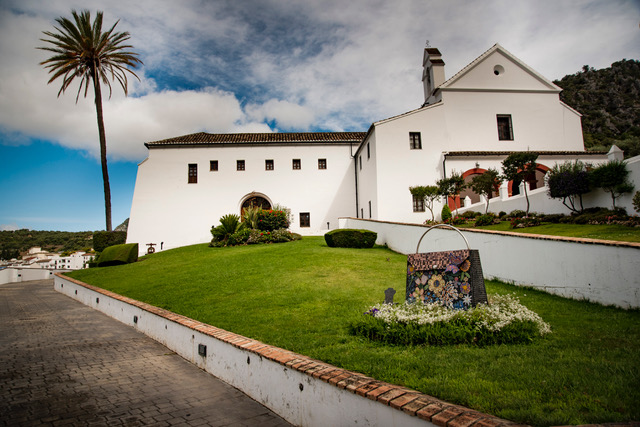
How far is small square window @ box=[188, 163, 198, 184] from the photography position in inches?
1085

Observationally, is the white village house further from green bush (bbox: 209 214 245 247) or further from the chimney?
green bush (bbox: 209 214 245 247)

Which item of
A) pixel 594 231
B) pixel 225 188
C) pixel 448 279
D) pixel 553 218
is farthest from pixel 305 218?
pixel 448 279

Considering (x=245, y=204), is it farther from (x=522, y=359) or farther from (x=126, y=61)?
(x=522, y=359)

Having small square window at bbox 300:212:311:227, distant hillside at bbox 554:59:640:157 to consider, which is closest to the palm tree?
small square window at bbox 300:212:311:227

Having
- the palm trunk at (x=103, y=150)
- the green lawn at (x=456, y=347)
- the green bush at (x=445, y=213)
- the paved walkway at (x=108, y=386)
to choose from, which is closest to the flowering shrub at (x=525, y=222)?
the green bush at (x=445, y=213)

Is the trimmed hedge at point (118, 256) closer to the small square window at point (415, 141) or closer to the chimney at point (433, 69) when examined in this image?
the small square window at point (415, 141)

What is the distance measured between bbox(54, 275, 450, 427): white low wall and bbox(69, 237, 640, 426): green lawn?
40cm

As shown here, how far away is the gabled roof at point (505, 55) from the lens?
24.1 metres

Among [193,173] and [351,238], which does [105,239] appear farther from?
[351,238]

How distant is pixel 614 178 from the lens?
12102 millimetres

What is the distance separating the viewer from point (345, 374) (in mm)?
3135

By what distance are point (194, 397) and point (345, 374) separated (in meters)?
2.04

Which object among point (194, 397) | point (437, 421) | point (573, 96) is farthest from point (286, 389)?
point (573, 96)

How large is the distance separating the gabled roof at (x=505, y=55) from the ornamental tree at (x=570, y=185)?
40.4ft
